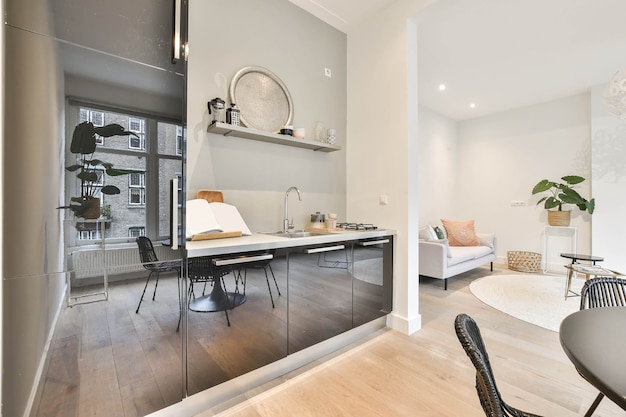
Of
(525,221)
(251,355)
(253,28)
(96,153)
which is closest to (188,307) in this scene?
(251,355)

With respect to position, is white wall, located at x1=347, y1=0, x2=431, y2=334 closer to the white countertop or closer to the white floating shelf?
the white floating shelf

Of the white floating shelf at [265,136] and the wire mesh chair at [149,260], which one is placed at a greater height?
the white floating shelf at [265,136]

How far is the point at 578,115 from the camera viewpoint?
15.8 feet

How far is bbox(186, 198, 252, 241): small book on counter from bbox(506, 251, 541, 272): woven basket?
527 cm

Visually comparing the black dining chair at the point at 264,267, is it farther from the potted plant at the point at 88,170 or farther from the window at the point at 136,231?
the potted plant at the point at 88,170

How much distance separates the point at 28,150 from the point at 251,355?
1.48 meters

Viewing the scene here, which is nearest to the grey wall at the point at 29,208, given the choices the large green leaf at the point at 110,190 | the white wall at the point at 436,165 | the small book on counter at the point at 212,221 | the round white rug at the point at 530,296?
the large green leaf at the point at 110,190

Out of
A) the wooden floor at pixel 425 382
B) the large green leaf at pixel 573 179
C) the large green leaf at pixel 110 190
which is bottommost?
the wooden floor at pixel 425 382

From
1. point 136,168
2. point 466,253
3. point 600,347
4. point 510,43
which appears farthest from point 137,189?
point 466,253

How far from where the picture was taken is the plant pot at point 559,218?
4.80 m

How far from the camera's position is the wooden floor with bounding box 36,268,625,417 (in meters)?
1.20

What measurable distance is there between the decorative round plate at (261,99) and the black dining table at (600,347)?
234 cm

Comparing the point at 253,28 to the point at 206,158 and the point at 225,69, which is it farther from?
the point at 206,158

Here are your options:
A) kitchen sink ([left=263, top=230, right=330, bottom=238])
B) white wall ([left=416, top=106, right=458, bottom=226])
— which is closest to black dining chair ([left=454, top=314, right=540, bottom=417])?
kitchen sink ([left=263, top=230, right=330, bottom=238])
